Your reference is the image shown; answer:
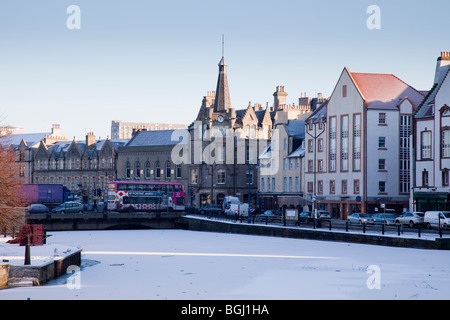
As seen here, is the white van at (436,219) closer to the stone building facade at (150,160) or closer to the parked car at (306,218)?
the parked car at (306,218)

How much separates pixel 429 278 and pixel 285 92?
313ft

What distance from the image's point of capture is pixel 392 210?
3423 inches

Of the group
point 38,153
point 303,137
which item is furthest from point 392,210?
point 38,153

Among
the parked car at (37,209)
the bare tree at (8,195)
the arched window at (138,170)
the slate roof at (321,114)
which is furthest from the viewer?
the arched window at (138,170)

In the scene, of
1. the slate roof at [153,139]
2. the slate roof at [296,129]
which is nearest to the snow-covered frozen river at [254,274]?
the slate roof at [296,129]

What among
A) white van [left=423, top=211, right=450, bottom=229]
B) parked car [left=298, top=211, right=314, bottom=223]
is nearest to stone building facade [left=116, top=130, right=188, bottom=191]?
parked car [left=298, top=211, right=314, bottom=223]

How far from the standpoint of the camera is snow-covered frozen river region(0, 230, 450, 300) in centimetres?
3397

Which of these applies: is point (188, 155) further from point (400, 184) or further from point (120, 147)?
point (400, 184)

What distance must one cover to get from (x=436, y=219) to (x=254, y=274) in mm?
29350

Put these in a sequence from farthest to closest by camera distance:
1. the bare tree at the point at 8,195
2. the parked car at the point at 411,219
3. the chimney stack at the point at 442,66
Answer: the chimney stack at the point at 442,66 → the parked car at the point at 411,219 → the bare tree at the point at 8,195

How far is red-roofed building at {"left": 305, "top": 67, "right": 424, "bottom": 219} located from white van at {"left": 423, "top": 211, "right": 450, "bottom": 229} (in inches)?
767

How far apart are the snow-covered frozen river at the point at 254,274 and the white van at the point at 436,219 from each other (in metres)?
9.13

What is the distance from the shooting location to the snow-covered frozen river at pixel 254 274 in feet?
111

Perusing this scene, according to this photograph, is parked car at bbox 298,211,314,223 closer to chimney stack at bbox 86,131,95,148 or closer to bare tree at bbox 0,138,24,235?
bare tree at bbox 0,138,24,235
